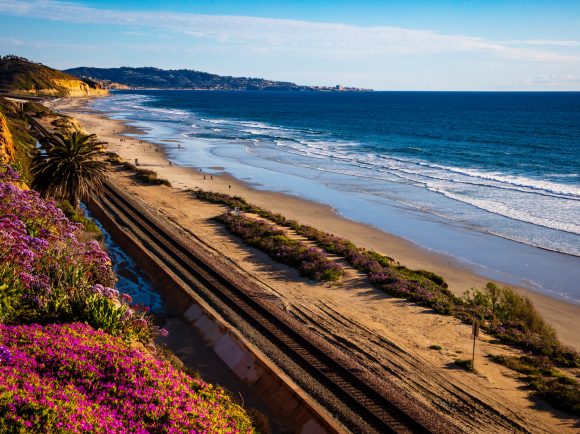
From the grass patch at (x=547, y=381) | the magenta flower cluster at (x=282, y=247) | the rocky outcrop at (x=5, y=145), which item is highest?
the rocky outcrop at (x=5, y=145)

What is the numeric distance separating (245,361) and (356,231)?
19927 millimetres

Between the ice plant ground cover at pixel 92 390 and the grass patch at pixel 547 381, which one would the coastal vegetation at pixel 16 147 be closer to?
the ice plant ground cover at pixel 92 390

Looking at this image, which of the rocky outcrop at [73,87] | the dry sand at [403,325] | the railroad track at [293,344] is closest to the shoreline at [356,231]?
the dry sand at [403,325]

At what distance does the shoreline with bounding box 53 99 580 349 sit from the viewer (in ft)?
72.0

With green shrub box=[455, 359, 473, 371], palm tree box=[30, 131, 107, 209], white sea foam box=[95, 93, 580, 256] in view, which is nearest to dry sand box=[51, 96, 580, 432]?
green shrub box=[455, 359, 473, 371]

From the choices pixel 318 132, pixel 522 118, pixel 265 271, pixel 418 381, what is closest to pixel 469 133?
pixel 318 132

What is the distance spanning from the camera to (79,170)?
2588 cm

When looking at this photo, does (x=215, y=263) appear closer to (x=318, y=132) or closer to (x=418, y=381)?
(x=418, y=381)

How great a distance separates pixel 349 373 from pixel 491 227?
24.2 metres

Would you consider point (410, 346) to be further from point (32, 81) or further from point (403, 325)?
point (32, 81)

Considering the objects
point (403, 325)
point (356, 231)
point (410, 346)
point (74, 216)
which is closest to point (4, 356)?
point (410, 346)

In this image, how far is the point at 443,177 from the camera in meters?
53.7

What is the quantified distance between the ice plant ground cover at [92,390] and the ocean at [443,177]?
781 inches

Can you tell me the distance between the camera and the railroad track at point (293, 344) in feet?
41.0
